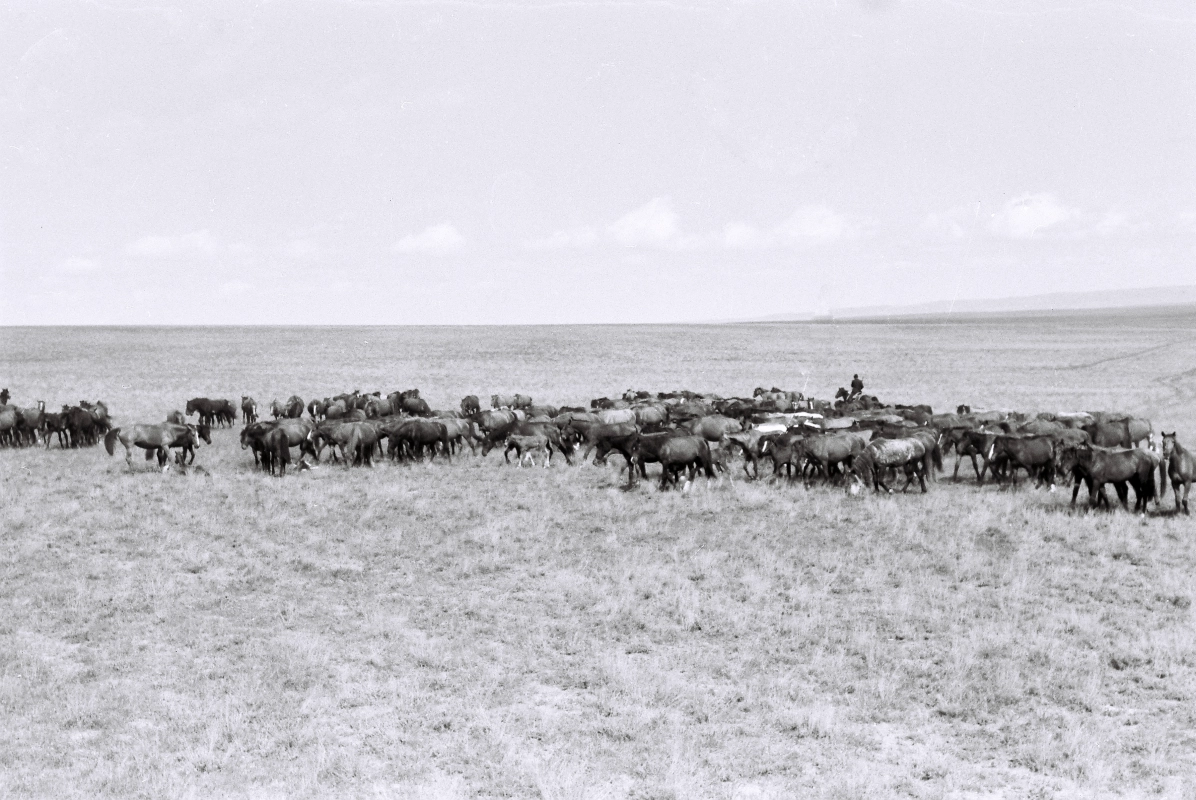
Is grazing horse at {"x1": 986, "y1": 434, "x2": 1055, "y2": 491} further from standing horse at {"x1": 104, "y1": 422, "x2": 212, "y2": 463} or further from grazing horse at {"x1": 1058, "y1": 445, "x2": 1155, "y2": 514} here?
standing horse at {"x1": 104, "y1": 422, "x2": 212, "y2": 463}

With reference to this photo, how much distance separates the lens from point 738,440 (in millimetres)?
21812

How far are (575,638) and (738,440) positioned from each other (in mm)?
11262

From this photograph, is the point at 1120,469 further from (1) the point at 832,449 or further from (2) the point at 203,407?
(2) the point at 203,407

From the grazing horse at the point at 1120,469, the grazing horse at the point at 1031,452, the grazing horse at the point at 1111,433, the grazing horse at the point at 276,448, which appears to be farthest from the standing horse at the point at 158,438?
the grazing horse at the point at 1111,433

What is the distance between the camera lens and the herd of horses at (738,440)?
18.9 m

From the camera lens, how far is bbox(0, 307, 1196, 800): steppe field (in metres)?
8.03

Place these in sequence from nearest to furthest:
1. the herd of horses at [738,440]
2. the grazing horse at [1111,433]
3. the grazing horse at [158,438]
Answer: the herd of horses at [738,440], the grazing horse at [158,438], the grazing horse at [1111,433]

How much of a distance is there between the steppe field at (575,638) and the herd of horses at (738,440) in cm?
78

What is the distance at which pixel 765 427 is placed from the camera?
78.8 ft

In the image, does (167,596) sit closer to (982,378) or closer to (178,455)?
(178,455)

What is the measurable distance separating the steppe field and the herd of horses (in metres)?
0.78

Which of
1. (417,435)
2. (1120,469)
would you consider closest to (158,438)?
(417,435)

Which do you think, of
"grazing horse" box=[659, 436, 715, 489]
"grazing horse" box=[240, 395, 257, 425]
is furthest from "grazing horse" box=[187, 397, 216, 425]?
"grazing horse" box=[659, 436, 715, 489]

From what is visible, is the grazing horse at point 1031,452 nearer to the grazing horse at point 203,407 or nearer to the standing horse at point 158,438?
the standing horse at point 158,438
